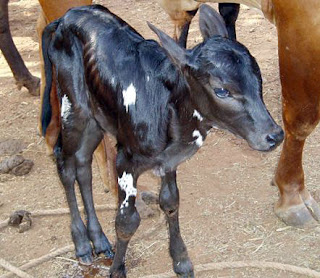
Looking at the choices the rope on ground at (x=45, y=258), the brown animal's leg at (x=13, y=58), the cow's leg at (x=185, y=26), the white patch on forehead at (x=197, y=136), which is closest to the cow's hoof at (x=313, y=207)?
the white patch on forehead at (x=197, y=136)

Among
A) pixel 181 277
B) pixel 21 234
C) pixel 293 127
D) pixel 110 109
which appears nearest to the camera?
pixel 110 109

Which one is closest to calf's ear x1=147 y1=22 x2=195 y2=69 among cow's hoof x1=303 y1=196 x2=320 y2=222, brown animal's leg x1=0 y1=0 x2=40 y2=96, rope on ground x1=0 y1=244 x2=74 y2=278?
rope on ground x1=0 y1=244 x2=74 y2=278

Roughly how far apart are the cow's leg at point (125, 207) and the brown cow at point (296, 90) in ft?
3.66

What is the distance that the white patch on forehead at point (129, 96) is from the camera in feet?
10.5

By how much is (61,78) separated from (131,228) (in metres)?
0.87

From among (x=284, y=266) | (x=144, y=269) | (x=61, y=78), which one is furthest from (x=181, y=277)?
(x=61, y=78)

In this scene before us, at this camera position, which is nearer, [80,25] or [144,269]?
[80,25]

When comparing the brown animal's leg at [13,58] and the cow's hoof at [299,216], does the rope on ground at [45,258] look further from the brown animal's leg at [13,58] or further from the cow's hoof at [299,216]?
the brown animal's leg at [13,58]

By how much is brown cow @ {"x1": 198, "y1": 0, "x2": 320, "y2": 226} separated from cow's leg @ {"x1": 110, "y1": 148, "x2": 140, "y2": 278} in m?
1.11

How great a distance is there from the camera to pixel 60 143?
3.92m

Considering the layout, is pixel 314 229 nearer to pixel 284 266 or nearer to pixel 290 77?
pixel 284 266

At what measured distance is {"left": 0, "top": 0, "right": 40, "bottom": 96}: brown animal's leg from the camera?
19.8ft

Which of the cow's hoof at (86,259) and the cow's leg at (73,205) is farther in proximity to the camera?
the cow's hoof at (86,259)

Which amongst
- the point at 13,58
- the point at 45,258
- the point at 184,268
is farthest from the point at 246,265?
the point at 13,58
